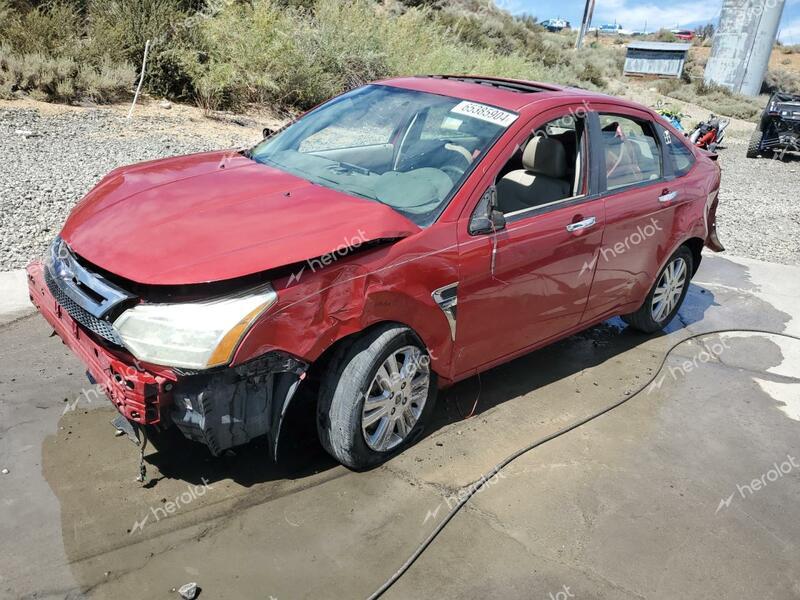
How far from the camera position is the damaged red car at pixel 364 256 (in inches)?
106

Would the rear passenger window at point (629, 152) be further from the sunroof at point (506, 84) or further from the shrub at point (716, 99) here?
the shrub at point (716, 99)

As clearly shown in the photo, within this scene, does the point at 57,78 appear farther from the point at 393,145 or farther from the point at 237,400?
the point at 237,400

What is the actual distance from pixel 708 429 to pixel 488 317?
67.6 inches

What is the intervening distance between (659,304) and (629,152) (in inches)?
52.7

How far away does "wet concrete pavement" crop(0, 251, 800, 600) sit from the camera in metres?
2.74

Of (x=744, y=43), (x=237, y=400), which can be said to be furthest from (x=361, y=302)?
(x=744, y=43)

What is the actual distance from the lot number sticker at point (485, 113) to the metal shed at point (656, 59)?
34.7 m

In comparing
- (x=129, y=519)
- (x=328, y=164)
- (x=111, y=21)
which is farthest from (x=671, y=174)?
(x=111, y=21)

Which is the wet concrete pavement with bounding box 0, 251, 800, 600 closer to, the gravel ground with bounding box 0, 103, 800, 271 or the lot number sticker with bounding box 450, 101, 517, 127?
the lot number sticker with bounding box 450, 101, 517, 127

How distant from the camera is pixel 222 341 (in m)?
2.61

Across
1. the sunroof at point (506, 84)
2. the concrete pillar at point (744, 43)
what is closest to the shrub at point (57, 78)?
the sunroof at point (506, 84)

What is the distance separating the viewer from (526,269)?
146 inches

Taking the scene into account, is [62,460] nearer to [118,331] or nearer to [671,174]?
[118,331]

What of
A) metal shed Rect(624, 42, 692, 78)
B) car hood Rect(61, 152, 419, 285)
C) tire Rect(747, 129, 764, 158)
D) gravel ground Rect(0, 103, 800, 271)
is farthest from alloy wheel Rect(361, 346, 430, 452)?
metal shed Rect(624, 42, 692, 78)
